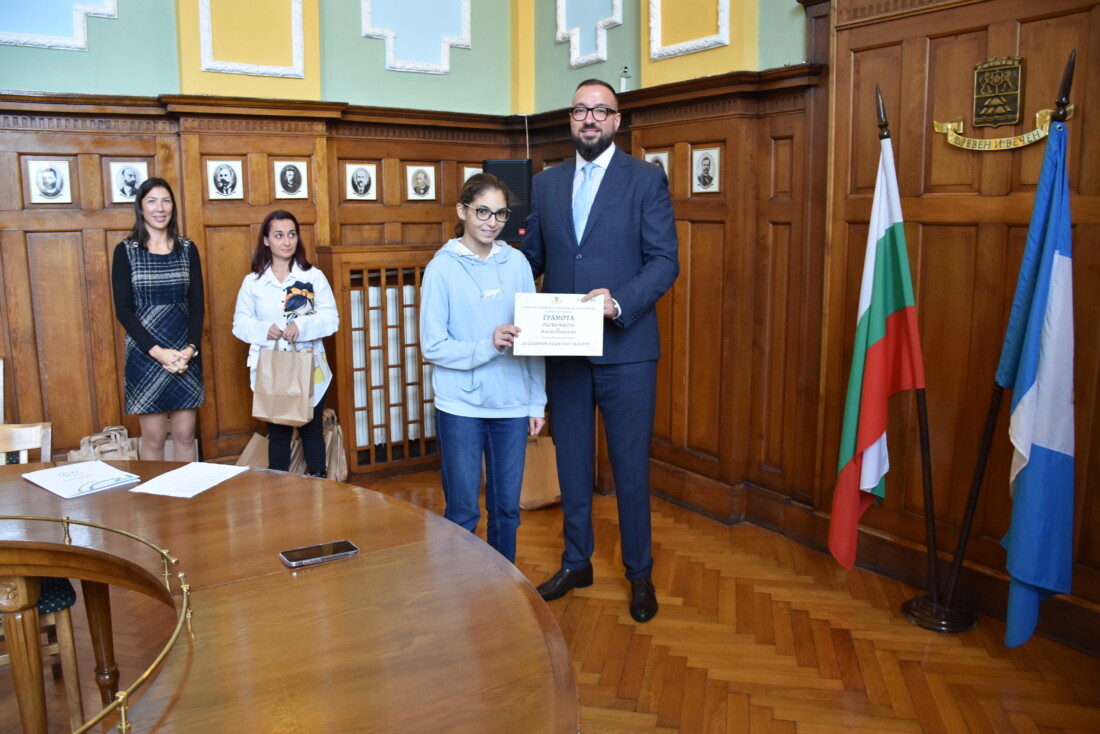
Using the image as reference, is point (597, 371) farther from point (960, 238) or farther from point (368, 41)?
point (368, 41)

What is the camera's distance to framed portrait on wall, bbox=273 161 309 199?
4.96 metres

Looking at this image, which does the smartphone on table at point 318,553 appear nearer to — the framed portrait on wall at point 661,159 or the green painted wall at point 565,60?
the framed portrait on wall at point 661,159

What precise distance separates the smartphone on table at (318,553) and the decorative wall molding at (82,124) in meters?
3.44

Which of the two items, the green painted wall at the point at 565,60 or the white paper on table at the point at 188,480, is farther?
the green painted wall at the point at 565,60

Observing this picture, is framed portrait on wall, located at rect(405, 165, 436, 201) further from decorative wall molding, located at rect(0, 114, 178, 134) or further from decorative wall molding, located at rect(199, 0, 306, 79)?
decorative wall molding, located at rect(0, 114, 178, 134)

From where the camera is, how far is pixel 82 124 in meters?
4.50

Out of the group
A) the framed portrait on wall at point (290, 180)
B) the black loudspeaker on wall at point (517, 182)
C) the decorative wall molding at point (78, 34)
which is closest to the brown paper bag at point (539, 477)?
the black loudspeaker on wall at point (517, 182)

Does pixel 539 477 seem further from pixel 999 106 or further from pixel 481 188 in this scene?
pixel 999 106

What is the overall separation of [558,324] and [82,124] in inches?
118

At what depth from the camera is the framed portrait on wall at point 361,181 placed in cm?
528

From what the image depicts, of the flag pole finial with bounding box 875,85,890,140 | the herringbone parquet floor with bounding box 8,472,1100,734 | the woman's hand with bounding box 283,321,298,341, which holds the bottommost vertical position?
the herringbone parquet floor with bounding box 8,472,1100,734

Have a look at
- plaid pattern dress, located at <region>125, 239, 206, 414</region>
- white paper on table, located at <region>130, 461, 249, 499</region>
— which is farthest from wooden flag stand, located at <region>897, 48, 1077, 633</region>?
plaid pattern dress, located at <region>125, 239, 206, 414</region>

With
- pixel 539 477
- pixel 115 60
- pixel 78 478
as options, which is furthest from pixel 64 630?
pixel 115 60

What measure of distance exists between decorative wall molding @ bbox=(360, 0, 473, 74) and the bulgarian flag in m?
3.02
